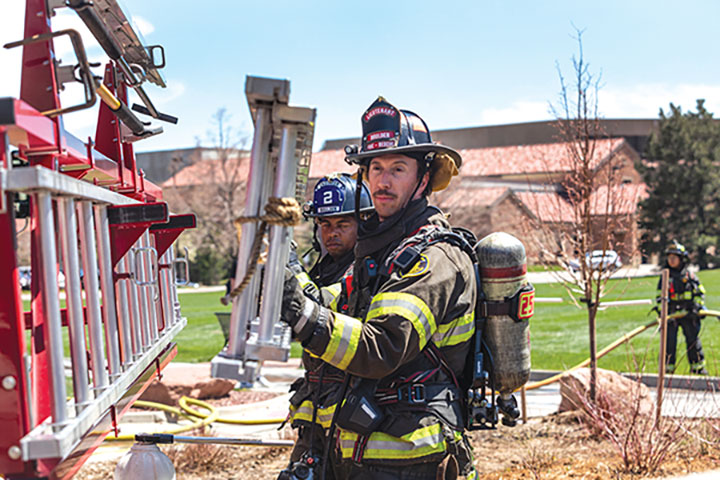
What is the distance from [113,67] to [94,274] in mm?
1185

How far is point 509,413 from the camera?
130 inches

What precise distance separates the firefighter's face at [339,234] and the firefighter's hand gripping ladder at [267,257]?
7.11 feet

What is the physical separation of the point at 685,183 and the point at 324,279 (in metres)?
43.6

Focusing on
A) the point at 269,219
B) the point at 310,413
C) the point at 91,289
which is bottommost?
the point at 310,413

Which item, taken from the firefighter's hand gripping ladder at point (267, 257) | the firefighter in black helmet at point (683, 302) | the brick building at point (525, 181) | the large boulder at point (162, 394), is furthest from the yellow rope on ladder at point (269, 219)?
the firefighter in black helmet at point (683, 302)

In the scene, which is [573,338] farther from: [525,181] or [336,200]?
[525,181]

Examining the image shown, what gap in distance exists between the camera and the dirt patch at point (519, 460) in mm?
5246

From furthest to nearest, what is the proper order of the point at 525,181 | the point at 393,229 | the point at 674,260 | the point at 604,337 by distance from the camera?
the point at 525,181 < the point at 604,337 < the point at 674,260 < the point at 393,229

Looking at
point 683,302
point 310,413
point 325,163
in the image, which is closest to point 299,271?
point 310,413

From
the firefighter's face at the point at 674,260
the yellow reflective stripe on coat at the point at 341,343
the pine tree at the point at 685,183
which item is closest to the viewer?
the yellow reflective stripe on coat at the point at 341,343

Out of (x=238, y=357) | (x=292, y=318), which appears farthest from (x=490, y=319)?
(x=238, y=357)

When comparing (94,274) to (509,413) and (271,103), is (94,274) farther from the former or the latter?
(509,413)

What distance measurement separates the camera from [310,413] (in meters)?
3.57

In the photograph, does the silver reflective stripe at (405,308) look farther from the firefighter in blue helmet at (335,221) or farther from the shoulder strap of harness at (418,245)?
the firefighter in blue helmet at (335,221)
